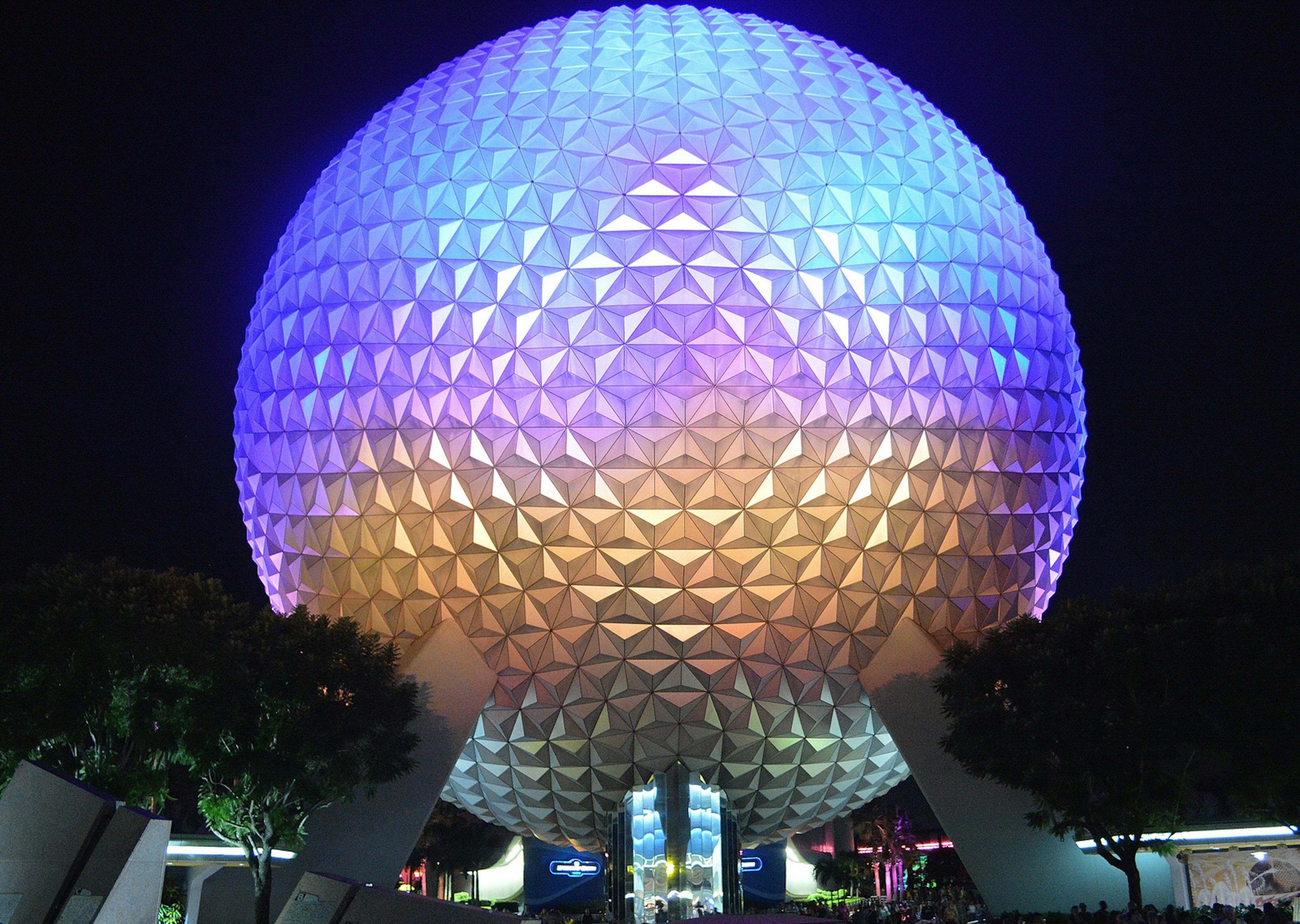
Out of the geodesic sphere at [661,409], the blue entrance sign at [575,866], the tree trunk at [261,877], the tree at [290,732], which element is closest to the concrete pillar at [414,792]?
the geodesic sphere at [661,409]

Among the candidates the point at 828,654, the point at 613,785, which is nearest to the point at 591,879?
the point at 613,785

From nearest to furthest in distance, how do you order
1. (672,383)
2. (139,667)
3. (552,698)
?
(139,667), (672,383), (552,698)

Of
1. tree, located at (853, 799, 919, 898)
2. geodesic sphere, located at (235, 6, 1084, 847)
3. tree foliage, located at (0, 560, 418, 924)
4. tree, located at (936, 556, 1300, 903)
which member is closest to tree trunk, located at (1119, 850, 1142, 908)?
tree, located at (936, 556, 1300, 903)

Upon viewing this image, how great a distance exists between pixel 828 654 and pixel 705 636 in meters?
3.12

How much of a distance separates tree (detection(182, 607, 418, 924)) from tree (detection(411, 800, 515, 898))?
25660 millimetres

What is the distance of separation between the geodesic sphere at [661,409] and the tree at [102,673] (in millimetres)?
4803

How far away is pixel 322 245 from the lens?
96.7 feet

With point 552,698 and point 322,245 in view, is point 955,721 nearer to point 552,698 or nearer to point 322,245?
point 552,698

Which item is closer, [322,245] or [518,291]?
[518,291]

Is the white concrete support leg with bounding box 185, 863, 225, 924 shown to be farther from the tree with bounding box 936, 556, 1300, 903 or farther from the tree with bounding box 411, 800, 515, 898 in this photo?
the tree with bounding box 936, 556, 1300, 903

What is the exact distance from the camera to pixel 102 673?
78.7ft

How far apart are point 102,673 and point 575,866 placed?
32.8 meters

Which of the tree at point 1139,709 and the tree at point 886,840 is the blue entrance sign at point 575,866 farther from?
the tree at point 1139,709

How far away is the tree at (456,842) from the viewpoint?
5122 centimetres
